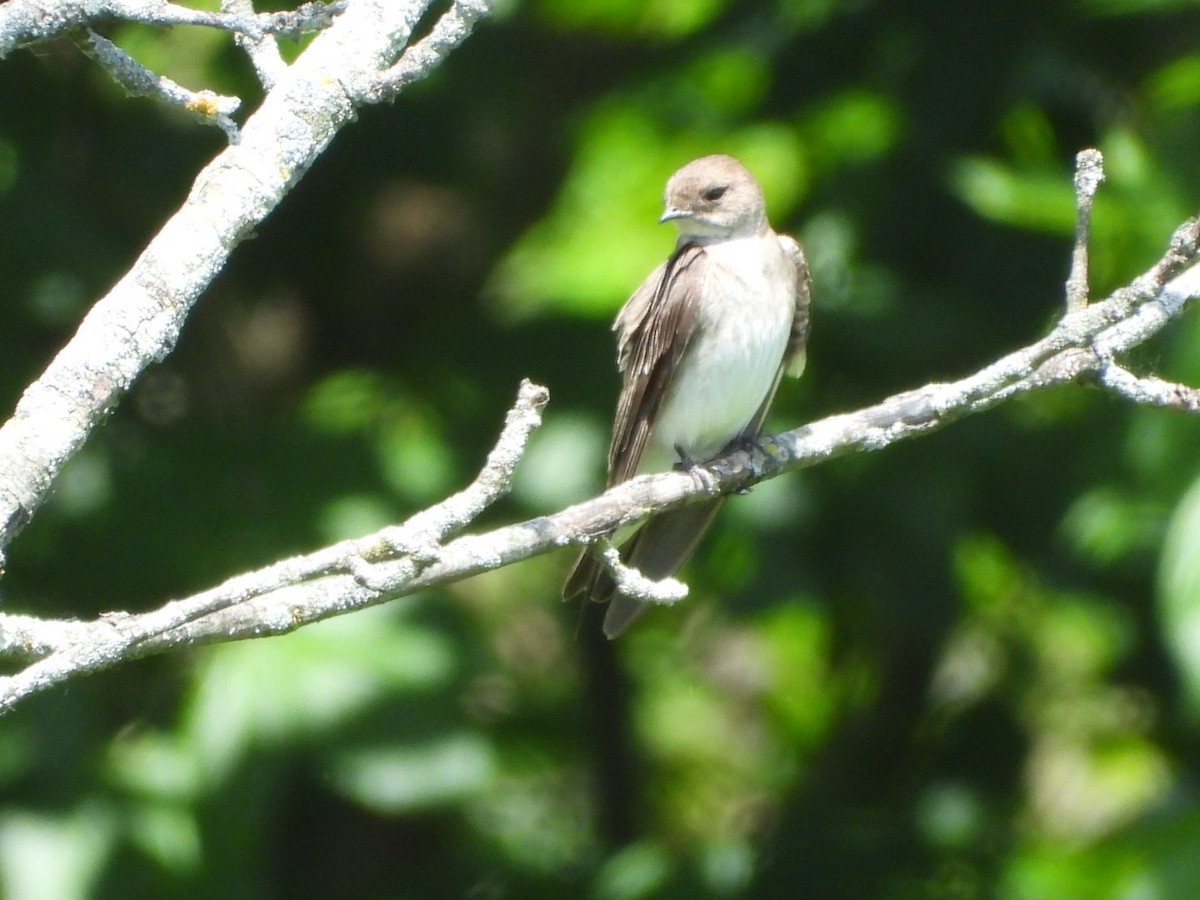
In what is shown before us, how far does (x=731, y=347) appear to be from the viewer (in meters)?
5.25

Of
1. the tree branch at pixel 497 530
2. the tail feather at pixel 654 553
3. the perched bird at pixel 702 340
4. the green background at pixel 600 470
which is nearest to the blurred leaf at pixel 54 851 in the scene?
the green background at pixel 600 470

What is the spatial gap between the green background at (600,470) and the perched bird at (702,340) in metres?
0.22

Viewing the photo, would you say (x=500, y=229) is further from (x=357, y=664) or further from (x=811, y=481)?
(x=357, y=664)

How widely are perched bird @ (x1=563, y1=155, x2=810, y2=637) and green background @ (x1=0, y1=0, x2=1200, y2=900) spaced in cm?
22

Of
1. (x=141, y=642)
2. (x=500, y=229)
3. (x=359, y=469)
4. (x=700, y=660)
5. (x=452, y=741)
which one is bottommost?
(x=141, y=642)

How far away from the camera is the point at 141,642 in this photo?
251cm

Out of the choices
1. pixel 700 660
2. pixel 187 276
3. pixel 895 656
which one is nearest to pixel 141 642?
pixel 187 276

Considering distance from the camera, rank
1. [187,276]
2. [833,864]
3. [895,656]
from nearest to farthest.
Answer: [187,276]
[833,864]
[895,656]

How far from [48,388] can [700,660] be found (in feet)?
18.4

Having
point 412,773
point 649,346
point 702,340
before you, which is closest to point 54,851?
point 412,773

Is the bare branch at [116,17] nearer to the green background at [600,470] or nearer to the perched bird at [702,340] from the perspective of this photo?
the green background at [600,470]

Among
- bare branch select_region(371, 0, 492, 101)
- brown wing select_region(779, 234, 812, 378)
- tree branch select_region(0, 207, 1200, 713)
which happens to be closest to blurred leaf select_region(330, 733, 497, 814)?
tree branch select_region(0, 207, 1200, 713)

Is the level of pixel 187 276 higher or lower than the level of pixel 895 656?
lower

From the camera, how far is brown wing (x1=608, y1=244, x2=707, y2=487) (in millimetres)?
5160
